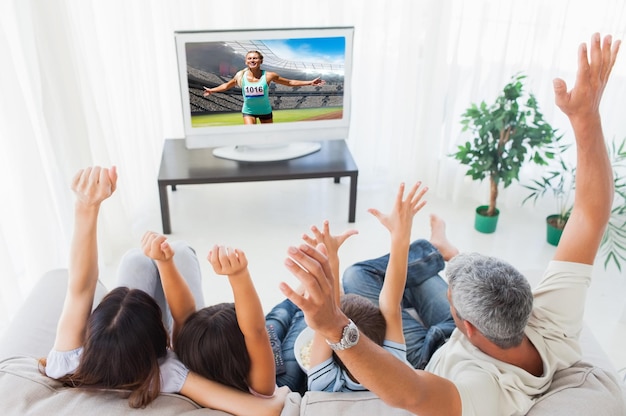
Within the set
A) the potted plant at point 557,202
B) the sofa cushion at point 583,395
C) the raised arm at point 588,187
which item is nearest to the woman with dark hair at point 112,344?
the sofa cushion at point 583,395

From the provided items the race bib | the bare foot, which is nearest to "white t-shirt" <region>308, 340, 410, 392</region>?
the bare foot

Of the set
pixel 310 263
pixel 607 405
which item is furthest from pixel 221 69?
pixel 607 405

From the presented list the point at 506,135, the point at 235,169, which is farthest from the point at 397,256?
the point at 235,169

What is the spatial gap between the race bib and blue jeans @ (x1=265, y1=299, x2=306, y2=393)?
4.50 feet

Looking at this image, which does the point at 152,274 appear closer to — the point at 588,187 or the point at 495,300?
the point at 495,300

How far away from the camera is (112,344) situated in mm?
1373

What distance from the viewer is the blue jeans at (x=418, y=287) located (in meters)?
1.99

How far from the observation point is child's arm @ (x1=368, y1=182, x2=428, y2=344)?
1.55 metres

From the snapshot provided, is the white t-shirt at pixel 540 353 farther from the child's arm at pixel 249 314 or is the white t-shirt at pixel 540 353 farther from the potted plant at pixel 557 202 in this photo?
the potted plant at pixel 557 202

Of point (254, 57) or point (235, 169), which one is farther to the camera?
point (235, 169)

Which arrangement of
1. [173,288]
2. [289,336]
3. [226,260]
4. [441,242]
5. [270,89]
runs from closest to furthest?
[226,260] → [173,288] → [289,336] → [441,242] → [270,89]

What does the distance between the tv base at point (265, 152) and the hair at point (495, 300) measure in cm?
205

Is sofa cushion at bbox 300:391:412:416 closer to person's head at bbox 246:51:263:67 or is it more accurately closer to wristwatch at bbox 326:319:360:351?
wristwatch at bbox 326:319:360:351

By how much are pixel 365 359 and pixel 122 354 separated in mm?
614
